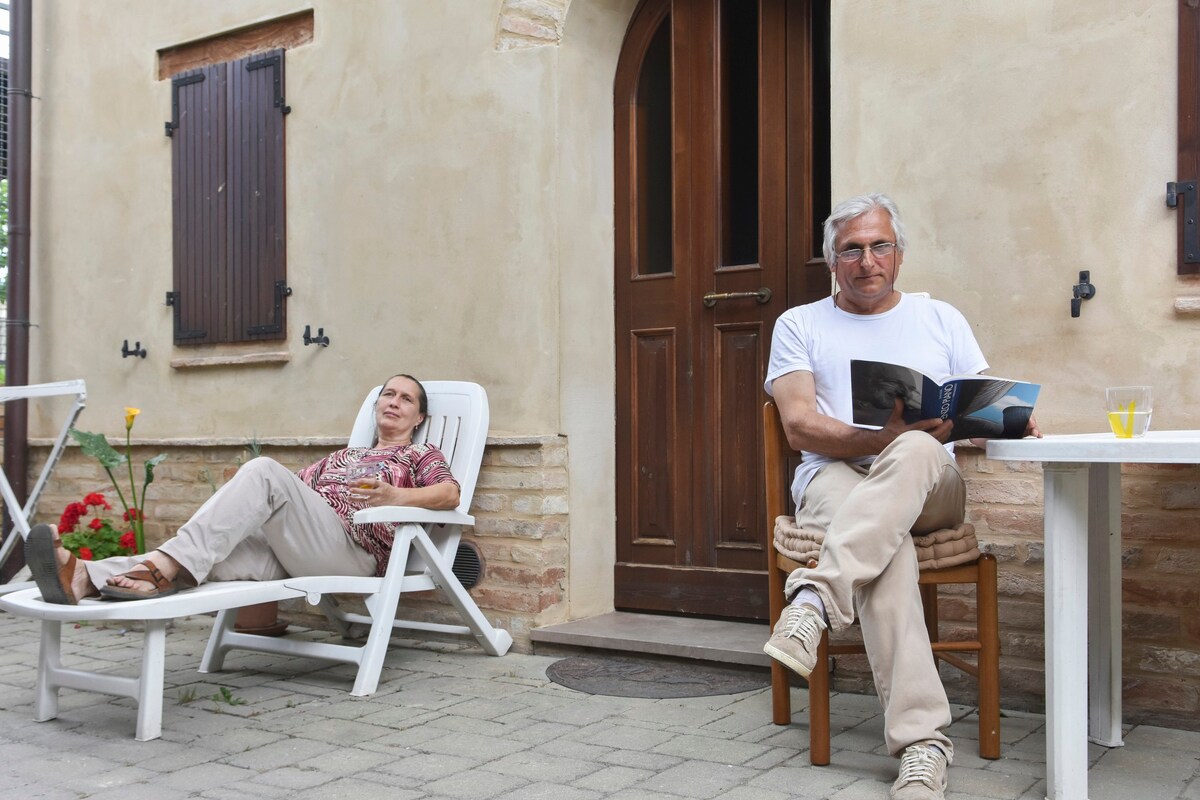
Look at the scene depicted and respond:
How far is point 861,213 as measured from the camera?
3344 mm

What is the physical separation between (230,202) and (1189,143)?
14.0 ft

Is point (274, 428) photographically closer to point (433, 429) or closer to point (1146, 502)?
Result: point (433, 429)

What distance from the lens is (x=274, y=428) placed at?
217 inches

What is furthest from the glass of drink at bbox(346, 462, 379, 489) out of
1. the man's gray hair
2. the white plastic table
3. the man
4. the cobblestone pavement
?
the white plastic table

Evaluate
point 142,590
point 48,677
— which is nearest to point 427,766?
point 142,590

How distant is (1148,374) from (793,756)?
154cm

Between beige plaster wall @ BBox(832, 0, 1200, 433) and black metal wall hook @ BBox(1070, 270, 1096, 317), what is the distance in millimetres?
22

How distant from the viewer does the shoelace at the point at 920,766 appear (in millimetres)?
2688

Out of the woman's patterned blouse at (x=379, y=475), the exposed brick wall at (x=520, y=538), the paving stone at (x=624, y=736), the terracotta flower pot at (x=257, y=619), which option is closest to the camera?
the paving stone at (x=624, y=736)

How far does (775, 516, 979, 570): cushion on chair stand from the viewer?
3004mm

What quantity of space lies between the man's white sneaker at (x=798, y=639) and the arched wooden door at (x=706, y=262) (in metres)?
1.76

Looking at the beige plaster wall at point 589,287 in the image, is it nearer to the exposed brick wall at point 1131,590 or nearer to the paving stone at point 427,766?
the exposed brick wall at point 1131,590

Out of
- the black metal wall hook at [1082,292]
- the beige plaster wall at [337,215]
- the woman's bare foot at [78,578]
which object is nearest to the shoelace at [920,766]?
the black metal wall hook at [1082,292]

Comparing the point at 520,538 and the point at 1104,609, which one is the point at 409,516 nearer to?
the point at 520,538
